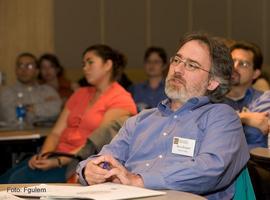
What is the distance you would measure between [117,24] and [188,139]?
6.44 m

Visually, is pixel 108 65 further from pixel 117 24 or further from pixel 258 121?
pixel 117 24

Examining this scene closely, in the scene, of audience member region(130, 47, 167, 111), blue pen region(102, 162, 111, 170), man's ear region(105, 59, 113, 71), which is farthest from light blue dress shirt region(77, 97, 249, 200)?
audience member region(130, 47, 167, 111)

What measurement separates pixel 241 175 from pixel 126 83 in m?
4.82

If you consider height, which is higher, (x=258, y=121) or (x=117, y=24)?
(x=117, y=24)

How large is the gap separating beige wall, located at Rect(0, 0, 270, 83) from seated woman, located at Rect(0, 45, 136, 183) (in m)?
3.56

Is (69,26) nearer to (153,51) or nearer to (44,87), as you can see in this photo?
(153,51)

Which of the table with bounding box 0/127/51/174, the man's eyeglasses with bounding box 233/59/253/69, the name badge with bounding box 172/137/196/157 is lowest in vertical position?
the table with bounding box 0/127/51/174

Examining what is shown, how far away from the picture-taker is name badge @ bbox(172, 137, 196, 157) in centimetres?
229

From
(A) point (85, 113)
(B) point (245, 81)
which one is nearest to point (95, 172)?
(B) point (245, 81)

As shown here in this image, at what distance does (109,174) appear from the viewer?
216 centimetres

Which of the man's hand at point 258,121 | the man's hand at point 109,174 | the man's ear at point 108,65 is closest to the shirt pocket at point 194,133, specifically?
the man's hand at point 109,174

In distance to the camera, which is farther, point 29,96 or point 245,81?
point 29,96

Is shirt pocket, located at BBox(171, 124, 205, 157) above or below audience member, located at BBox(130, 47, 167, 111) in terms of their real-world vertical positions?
above

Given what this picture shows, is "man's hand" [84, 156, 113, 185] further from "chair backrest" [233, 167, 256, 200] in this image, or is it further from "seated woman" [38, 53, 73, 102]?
"seated woman" [38, 53, 73, 102]
